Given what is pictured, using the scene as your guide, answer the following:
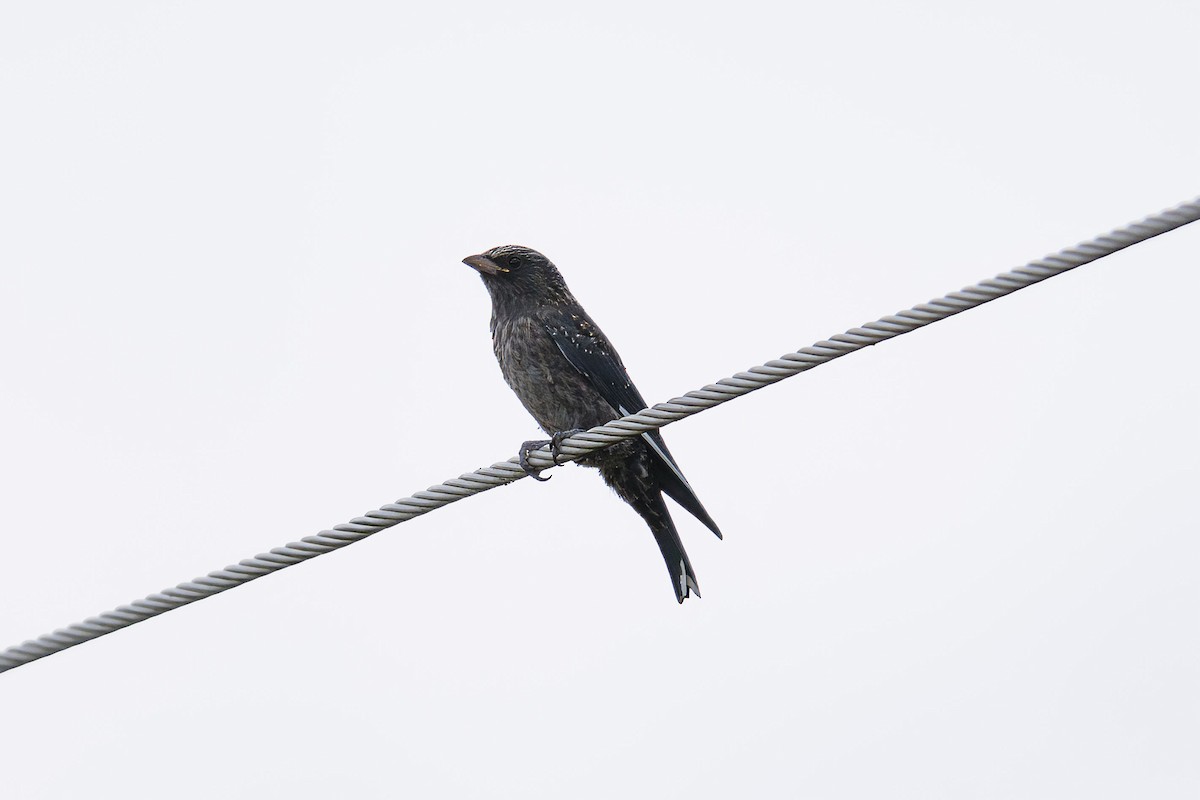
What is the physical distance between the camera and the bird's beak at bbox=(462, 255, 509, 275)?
7.07 m

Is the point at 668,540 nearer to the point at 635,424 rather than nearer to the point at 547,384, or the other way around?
the point at 547,384

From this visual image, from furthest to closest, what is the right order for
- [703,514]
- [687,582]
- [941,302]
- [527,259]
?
[527,259] → [687,582] → [703,514] → [941,302]

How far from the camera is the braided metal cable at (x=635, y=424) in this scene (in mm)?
3747

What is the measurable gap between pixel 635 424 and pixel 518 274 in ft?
8.29

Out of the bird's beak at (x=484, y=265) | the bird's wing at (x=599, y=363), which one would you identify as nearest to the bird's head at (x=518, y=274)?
the bird's beak at (x=484, y=265)

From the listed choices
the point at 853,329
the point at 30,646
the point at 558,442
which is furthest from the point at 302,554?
the point at 853,329

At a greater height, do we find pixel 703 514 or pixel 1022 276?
pixel 1022 276

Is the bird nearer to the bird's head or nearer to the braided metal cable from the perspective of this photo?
the bird's head

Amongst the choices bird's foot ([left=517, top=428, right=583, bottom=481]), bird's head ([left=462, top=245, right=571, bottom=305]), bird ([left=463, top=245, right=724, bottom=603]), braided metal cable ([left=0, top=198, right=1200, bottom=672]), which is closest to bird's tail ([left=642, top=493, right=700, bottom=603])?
bird ([left=463, top=245, right=724, bottom=603])

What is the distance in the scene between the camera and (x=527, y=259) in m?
7.09

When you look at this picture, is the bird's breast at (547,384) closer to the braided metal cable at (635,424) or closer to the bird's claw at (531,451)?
the bird's claw at (531,451)

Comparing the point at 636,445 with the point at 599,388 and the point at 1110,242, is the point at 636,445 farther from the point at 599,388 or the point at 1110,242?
the point at 1110,242

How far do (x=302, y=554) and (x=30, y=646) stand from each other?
806 mm

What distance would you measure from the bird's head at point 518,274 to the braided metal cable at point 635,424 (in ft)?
7.25
